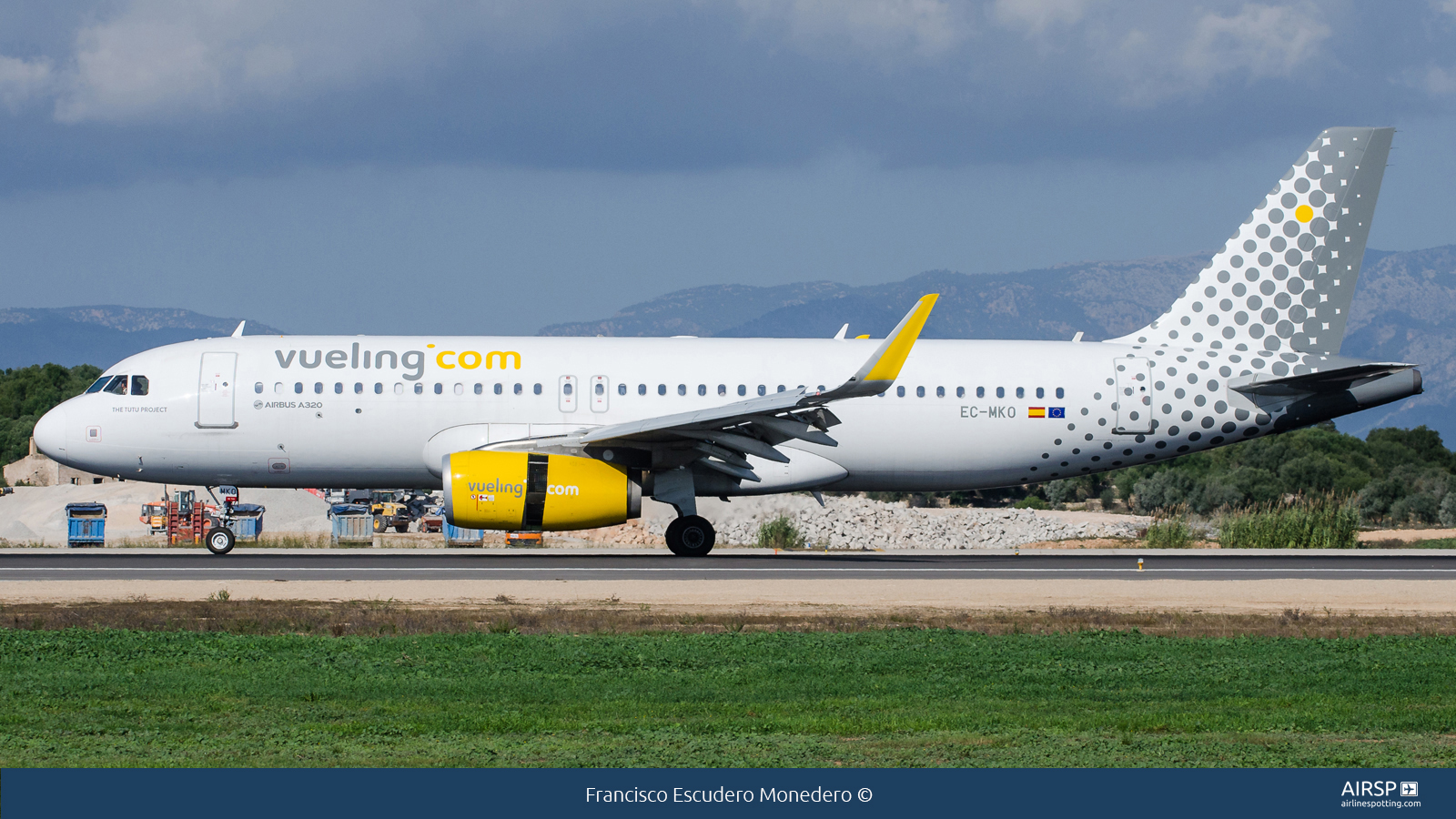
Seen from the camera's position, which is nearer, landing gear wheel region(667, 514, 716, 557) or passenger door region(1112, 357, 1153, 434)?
landing gear wheel region(667, 514, 716, 557)

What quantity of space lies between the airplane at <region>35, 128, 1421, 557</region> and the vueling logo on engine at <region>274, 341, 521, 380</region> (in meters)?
0.03

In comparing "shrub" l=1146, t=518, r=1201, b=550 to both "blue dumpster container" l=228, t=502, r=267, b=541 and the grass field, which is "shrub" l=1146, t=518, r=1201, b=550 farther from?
"blue dumpster container" l=228, t=502, r=267, b=541

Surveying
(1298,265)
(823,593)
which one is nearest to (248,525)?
(823,593)

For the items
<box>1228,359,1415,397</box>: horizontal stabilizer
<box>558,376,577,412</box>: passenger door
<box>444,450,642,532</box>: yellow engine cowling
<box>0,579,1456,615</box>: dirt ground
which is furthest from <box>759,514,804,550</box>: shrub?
<box>0,579,1456,615</box>: dirt ground

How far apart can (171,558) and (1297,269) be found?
783 inches

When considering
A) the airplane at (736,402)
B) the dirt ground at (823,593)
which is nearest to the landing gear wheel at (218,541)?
the airplane at (736,402)

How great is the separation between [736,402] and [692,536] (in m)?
2.31

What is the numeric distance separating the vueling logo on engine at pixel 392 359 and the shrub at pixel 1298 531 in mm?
15965

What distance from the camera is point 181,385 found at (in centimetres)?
2389

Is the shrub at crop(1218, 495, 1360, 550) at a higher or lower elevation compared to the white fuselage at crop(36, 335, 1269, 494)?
lower

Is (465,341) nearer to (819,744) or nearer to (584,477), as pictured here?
(584,477)

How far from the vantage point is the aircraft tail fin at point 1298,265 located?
26.3m

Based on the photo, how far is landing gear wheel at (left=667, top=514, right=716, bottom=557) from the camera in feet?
78.5
